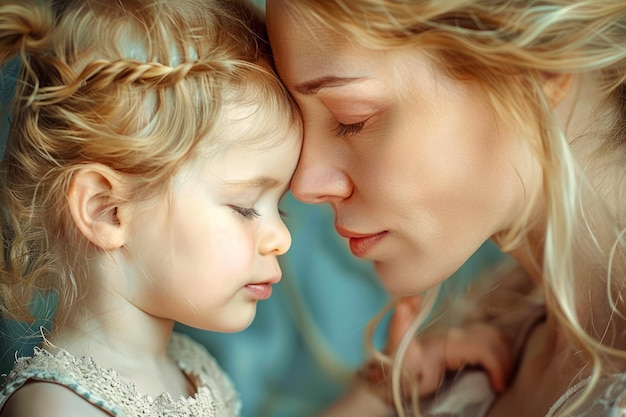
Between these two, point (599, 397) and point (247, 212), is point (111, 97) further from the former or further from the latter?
point (599, 397)

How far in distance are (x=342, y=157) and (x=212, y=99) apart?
0.63 ft

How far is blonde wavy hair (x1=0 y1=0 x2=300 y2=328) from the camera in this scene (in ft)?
3.35

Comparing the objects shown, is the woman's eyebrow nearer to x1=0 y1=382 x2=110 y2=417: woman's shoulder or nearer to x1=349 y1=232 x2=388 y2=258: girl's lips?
x1=349 y1=232 x2=388 y2=258: girl's lips

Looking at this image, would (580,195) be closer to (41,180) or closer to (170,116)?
(170,116)

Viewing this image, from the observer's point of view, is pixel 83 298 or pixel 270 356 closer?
pixel 83 298

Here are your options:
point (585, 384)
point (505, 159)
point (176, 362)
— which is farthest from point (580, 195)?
point (176, 362)

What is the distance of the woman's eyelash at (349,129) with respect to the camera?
1.06 meters

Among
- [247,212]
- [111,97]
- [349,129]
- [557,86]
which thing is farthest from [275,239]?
[557,86]

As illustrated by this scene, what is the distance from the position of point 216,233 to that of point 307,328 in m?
0.48

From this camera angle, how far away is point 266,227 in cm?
115

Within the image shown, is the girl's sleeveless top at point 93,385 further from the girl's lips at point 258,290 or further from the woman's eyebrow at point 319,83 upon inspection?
the woman's eyebrow at point 319,83

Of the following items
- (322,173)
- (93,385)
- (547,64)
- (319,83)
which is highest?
(547,64)

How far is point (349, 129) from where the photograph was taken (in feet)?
3.53

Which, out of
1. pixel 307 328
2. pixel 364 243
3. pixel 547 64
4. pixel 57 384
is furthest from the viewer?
pixel 307 328
